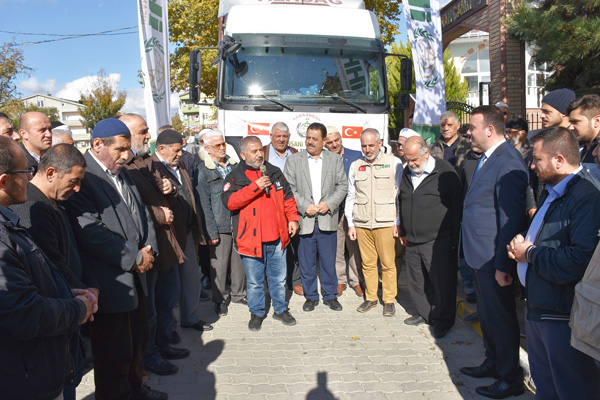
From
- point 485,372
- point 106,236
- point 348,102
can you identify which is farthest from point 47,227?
point 348,102

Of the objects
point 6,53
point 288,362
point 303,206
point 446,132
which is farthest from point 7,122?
point 6,53

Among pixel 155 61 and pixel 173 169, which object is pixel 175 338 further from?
pixel 155 61

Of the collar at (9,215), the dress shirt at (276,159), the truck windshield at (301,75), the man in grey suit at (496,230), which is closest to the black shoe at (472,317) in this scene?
the man in grey suit at (496,230)

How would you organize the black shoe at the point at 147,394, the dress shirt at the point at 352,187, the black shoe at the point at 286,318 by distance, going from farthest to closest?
the dress shirt at the point at 352,187 < the black shoe at the point at 286,318 < the black shoe at the point at 147,394

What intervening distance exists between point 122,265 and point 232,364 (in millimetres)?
1652

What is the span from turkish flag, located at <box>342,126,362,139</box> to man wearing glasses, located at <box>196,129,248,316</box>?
186 cm

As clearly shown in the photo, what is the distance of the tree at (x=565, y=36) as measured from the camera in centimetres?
684

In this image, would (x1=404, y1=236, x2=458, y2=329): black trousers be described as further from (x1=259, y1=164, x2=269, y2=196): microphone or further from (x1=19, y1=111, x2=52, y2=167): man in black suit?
(x1=19, y1=111, x2=52, y2=167): man in black suit

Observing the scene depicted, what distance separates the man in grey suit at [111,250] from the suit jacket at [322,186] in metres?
2.55

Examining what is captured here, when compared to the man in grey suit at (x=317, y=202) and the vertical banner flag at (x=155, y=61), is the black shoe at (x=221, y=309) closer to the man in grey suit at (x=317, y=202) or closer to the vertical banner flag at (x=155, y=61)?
the man in grey suit at (x=317, y=202)

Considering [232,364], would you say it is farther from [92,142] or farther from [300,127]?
[300,127]

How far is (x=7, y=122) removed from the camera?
16.1 ft

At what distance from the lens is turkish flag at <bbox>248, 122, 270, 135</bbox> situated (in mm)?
6863

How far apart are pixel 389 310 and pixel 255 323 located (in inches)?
60.9
